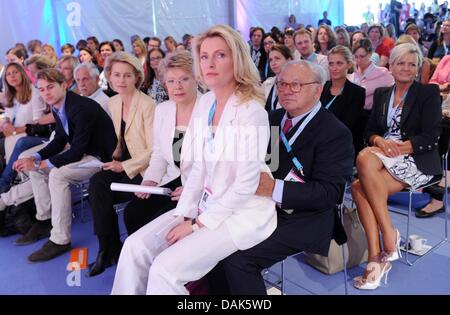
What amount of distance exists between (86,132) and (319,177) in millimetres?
1866

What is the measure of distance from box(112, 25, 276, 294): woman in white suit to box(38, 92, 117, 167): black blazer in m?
1.35

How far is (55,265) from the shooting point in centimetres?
301

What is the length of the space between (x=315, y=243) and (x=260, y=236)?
31cm

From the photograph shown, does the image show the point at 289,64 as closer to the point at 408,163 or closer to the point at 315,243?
the point at 315,243

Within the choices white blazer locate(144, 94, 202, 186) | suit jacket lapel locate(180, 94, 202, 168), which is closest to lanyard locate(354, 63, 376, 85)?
white blazer locate(144, 94, 202, 186)

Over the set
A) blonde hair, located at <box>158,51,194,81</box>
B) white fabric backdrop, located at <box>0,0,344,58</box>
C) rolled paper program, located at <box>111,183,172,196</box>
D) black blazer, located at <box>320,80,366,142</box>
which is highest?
white fabric backdrop, located at <box>0,0,344,58</box>

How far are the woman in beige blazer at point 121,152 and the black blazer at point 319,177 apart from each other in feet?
4.34

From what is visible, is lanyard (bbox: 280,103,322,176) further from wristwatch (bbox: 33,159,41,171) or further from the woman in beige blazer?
wristwatch (bbox: 33,159,41,171)

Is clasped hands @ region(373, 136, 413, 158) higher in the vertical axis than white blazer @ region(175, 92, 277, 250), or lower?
lower

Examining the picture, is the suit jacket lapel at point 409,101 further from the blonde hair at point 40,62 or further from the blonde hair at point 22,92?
the blonde hair at point 22,92

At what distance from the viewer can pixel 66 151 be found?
3.09m

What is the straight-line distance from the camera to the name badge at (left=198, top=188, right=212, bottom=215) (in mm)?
1916

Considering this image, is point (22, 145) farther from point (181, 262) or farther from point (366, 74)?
point (366, 74)
